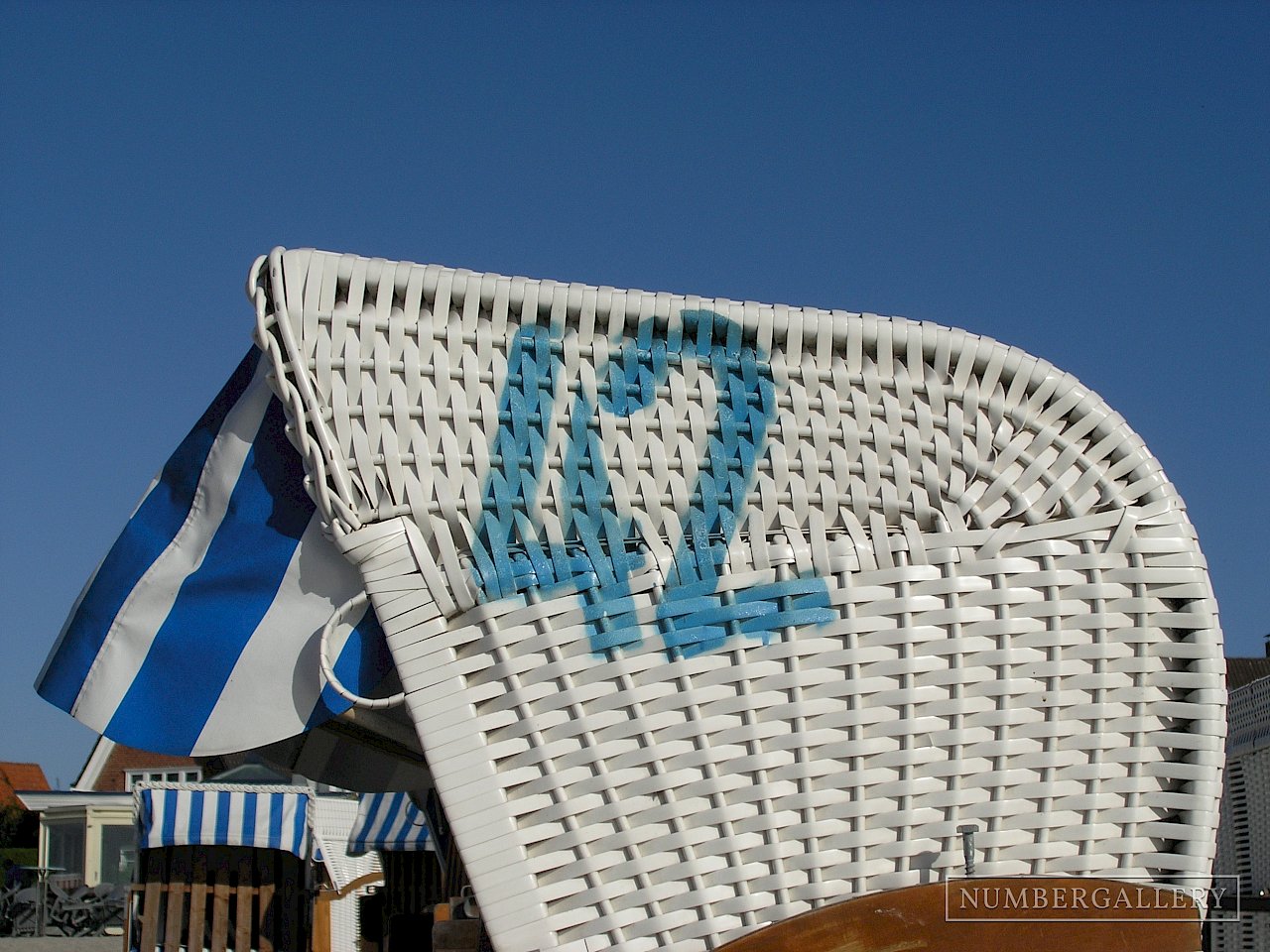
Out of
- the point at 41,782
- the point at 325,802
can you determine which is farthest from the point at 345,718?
the point at 41,782

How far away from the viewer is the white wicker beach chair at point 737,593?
2.66 meters

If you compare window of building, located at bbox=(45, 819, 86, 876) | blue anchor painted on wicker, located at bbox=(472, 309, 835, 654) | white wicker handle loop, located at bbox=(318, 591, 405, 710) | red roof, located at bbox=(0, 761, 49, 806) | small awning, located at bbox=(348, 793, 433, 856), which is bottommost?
white wicker handle loop, located at bbox=(318, 591, 405, 710)

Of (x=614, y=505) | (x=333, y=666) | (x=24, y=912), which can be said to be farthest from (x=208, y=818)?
(x=24, y=912)

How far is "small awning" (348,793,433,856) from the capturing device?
32.5 ft

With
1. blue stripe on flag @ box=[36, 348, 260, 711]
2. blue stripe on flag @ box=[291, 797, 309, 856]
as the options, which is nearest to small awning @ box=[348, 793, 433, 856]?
blue stripe on flag @ box=[291, 797, 309, 856]

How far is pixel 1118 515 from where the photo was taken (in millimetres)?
2846

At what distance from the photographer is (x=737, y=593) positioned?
2.75 meters

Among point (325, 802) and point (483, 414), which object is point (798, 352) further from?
point (325, 802)

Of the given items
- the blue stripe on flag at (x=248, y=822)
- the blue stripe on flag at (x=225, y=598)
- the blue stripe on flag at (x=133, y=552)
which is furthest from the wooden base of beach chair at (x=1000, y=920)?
the blue stripe on flag at (x=248, y=822)

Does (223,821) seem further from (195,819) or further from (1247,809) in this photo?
(1247,809)

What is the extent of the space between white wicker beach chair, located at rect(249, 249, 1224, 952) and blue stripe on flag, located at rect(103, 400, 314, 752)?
226 mm

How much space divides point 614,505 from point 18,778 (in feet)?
144

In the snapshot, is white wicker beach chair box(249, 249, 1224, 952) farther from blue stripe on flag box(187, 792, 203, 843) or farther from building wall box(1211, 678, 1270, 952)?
building wall box(1211, 678, 1270, 952)

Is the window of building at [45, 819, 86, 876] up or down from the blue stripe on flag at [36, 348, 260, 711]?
up
